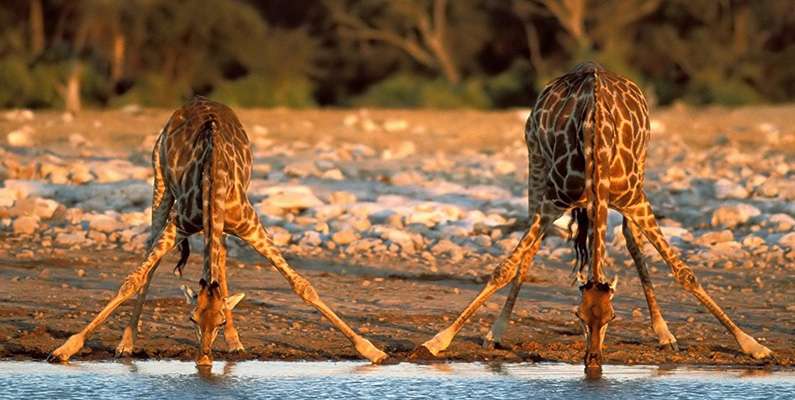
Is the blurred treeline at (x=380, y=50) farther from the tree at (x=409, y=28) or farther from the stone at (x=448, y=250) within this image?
the stone at (x=448, y=250)

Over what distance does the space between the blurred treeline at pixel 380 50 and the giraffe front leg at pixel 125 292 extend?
1840 centimetres

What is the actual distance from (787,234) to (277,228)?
3830 mm

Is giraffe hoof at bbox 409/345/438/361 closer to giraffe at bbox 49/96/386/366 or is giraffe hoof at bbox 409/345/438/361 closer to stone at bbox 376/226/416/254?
giraffe at bbox 49/96/386/366

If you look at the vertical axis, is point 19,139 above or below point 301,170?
above

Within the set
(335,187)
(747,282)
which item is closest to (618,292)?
(747,282)

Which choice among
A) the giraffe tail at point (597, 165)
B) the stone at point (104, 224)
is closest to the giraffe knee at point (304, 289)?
the giraffe tail at point (597, 165)

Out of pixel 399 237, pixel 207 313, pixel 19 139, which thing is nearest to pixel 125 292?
Answer: pixel 207 313

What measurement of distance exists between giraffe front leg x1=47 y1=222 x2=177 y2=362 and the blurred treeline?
18.4 meters

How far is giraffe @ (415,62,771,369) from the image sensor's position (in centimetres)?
828

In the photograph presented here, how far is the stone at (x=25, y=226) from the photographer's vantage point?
12.7m

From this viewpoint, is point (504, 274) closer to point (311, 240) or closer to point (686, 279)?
point (686, 279)

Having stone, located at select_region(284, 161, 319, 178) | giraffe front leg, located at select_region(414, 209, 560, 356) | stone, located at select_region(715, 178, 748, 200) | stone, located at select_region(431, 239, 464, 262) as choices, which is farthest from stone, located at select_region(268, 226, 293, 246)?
stone, located at select_region(715, 178, 748, 200)

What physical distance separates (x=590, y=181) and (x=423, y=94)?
2317 centimetres

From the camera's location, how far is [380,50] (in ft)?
119
